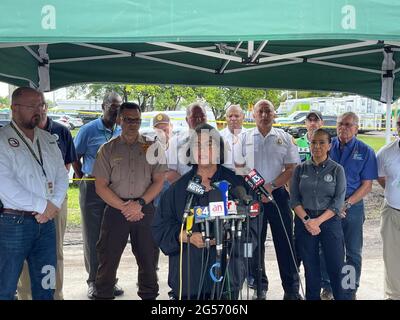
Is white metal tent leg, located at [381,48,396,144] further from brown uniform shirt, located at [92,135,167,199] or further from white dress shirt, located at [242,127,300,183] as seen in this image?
brown uniform shirt, located at [92,135,167,199]

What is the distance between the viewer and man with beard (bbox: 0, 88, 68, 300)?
3701 millimetres

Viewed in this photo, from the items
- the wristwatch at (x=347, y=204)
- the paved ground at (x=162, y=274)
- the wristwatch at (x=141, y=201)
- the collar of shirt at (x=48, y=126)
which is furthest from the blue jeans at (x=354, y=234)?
the collar of shirt at (x=48, y=126)

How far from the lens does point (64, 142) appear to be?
16.2 ft

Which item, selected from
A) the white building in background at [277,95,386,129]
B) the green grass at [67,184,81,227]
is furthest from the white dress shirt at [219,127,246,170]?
the white building in background at [277,95,386,129]

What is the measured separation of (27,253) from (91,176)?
1.67 m

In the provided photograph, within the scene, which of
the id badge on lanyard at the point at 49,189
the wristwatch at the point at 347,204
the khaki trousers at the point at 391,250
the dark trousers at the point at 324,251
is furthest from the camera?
the wristwatch at the point at 347,204

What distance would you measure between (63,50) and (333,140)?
3.38m

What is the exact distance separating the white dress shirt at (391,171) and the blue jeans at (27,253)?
3372 mm

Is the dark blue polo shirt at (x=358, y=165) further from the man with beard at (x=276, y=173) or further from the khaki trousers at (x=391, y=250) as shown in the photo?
the man with beard at (x=276, y=173)

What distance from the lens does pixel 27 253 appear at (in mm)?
3844

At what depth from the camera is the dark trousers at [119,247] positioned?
464cm

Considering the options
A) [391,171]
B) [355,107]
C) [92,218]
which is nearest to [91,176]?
[92,218]

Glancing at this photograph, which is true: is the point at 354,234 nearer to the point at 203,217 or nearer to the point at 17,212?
the point at 203,217
